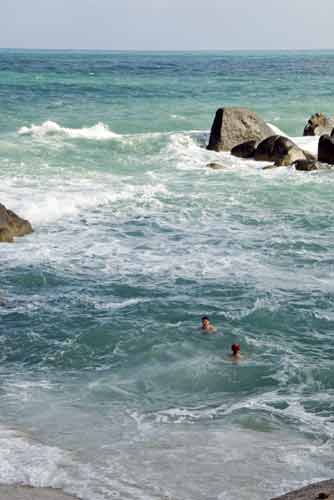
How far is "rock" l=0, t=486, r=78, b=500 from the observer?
8.48 meters

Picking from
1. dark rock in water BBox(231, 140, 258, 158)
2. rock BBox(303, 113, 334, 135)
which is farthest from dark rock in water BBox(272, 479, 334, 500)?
rock BBox(303, 113, 334, 135)

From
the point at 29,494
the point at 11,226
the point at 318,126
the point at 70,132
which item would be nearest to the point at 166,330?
the point at 29,494

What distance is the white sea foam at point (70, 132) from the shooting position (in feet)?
123

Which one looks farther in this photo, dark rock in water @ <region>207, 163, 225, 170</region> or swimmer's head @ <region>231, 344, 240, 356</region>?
dark rock in water @ <region>207, 163, 225, 170</region>

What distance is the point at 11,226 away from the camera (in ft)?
64.5

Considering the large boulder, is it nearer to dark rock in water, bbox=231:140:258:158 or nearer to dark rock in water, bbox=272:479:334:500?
dark rock in water, bbox=272:479:334:500

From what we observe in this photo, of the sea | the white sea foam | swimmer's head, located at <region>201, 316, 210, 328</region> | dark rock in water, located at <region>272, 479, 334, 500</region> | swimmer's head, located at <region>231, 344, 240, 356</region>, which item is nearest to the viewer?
dark rock in water, located at <region>272, 479, 334, 500</region>

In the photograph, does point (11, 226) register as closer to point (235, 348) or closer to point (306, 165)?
point (235, 348)

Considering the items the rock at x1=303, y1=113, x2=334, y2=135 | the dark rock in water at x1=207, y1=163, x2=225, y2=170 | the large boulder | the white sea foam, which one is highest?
the rock at x1=303, y1=113, x2=334, y2=135

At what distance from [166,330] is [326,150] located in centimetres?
1808

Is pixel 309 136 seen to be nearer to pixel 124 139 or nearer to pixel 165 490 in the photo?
pixel 124 139

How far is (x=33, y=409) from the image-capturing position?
11.0 meters

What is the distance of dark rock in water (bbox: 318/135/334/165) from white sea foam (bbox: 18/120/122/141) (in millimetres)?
10855

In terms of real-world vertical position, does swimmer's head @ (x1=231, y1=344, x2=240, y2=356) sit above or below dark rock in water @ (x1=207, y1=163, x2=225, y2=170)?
below
